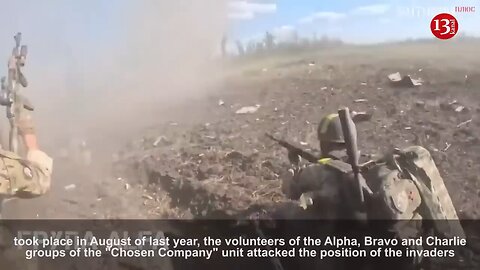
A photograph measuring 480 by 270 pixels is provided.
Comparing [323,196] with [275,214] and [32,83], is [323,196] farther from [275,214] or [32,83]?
[32,83]

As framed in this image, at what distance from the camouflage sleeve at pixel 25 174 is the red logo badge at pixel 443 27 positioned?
122 centimetres

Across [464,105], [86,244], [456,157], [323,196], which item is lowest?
[86,244]

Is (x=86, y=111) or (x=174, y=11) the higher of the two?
(x=174, y=11)

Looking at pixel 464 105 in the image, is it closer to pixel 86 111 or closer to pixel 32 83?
pixel 86 111

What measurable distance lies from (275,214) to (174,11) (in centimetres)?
69

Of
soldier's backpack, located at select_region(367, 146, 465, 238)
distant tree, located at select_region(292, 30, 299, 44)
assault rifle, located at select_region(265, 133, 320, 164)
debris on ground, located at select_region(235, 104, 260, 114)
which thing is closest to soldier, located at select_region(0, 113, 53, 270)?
debris on ground, located at select_region(235, 104, 260, 114)

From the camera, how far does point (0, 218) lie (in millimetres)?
1793

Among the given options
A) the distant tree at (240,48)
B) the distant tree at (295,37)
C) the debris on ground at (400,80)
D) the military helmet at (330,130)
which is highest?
the distant tree at (295,37)

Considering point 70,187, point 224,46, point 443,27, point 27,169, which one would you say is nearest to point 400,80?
point 443,27

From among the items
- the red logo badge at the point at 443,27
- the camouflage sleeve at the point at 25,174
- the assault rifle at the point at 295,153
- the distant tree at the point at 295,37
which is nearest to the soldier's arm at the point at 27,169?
the camouflage sleeve at the point at 25,174

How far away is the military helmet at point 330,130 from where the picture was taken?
1.73 metres

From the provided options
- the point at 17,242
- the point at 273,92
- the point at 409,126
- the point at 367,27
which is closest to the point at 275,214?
the point at 273,92

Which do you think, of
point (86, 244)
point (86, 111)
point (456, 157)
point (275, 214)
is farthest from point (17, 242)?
point (456, 157)

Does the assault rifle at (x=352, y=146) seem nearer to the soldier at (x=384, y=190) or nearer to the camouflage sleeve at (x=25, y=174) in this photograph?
the soldier at (x=384, y=190)
